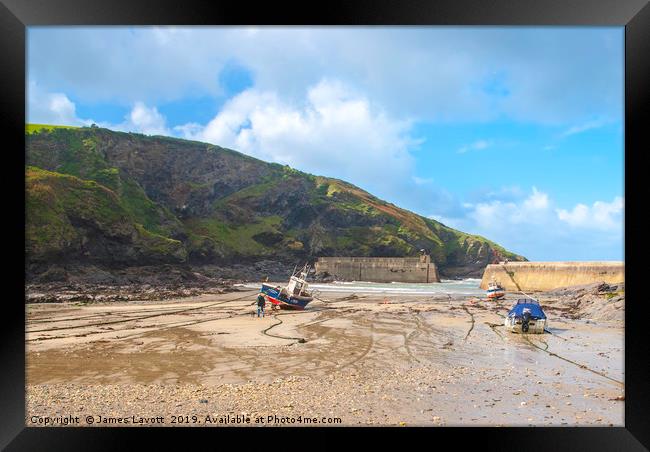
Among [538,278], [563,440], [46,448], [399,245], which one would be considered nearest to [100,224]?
[46,448]

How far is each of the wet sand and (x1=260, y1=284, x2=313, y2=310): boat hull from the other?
11.1ft

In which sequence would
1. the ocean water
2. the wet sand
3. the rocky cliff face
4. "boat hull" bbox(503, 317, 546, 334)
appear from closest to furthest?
the wet sand
"boat hull" bbox(503, 317, 546, 334)
the rocky cliff face
the ocean water

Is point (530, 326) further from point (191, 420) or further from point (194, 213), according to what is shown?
point (194, 213)

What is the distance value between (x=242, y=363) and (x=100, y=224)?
3277cm

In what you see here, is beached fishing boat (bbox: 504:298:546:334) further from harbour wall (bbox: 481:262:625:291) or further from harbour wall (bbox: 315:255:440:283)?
harbour wall (bbox: 315:255:440:283)

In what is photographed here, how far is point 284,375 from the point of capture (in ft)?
24.6

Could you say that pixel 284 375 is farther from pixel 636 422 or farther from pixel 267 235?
pixel 267 235

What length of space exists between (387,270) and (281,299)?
42362 millimetres

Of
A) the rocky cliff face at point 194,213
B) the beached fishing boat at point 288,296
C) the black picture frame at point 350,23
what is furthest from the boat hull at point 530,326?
the rocky cliff face at point 194,213

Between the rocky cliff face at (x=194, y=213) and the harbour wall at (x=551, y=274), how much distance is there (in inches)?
1249

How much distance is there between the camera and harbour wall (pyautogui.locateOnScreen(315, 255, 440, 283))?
58.9 meters

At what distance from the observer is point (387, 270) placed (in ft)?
196

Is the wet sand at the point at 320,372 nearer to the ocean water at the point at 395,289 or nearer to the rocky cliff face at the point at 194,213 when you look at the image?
the ocean water at the point at 395,289

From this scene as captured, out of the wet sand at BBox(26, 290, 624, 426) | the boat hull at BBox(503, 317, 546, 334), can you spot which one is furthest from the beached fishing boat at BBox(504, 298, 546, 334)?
the wet sand at BBox(26, 290, 624, 426)
